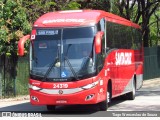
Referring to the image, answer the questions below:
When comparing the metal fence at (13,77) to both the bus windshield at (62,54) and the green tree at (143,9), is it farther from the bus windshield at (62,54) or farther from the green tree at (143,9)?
the green tree at (143,9)

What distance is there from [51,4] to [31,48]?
12147 millimetres

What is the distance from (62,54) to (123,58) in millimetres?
5358

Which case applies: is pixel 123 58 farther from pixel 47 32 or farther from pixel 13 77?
pixel 13 77

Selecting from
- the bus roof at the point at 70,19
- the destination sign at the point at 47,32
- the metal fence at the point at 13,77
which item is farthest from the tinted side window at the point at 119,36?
the metal fence at the point at 13,77

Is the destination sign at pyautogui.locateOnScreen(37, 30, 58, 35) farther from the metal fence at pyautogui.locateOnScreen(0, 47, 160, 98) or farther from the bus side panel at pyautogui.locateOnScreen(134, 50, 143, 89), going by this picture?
the metal fence at pyautogui.locateOnScreen(0, 47, 160, 98)

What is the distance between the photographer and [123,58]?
19.5 meters

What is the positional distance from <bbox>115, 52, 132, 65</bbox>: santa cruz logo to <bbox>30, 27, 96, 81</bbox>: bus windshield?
12.0ft

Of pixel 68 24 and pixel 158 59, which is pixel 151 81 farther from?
pixel 68 24

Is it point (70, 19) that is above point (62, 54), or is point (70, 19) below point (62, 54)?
above

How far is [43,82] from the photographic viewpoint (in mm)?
14625

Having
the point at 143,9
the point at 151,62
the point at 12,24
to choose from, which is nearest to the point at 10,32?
Answer: the point at 12,24

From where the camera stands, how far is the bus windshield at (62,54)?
14.5 metres

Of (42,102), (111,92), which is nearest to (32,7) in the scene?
(111,92)

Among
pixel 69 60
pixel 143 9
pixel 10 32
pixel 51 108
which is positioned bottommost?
pixel 51 108
